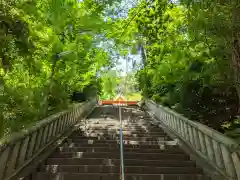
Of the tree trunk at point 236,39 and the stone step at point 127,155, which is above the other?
the tree trunk at point 236,39

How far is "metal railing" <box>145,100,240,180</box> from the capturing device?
433 centimetres

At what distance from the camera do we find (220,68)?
202 inches

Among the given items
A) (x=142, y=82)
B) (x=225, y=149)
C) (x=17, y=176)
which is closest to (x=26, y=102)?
(x=17, y=176)

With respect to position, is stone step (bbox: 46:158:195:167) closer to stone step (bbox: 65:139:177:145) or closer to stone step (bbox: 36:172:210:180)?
stone step (bbox: 36:172:210:180)

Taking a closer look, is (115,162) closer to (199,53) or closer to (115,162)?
(115,162)

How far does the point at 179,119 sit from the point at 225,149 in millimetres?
3381

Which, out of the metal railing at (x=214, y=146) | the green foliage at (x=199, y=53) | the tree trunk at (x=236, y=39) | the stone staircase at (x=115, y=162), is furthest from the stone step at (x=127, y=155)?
the tree trunk at (x=236, y=39)

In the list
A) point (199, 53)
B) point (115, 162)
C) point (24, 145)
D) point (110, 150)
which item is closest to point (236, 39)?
point (199, 53)

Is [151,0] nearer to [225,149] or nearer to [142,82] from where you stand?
[225,149]

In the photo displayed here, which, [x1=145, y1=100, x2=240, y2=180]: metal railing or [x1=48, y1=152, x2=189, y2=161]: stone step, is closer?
[x1=145, y1=100, x2=240, y2=180]: metal railing

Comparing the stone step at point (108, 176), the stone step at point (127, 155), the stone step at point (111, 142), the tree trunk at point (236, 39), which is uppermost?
the tree trunk at point (236, 39)

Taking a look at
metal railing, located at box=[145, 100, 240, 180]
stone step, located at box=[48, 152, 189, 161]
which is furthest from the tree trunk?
stone step, located at box=[48, 152, 189, 161]

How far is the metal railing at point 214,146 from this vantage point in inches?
170

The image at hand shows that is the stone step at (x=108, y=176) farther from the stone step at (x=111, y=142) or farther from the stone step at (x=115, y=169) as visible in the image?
the stone step at (x=111, y=142)
